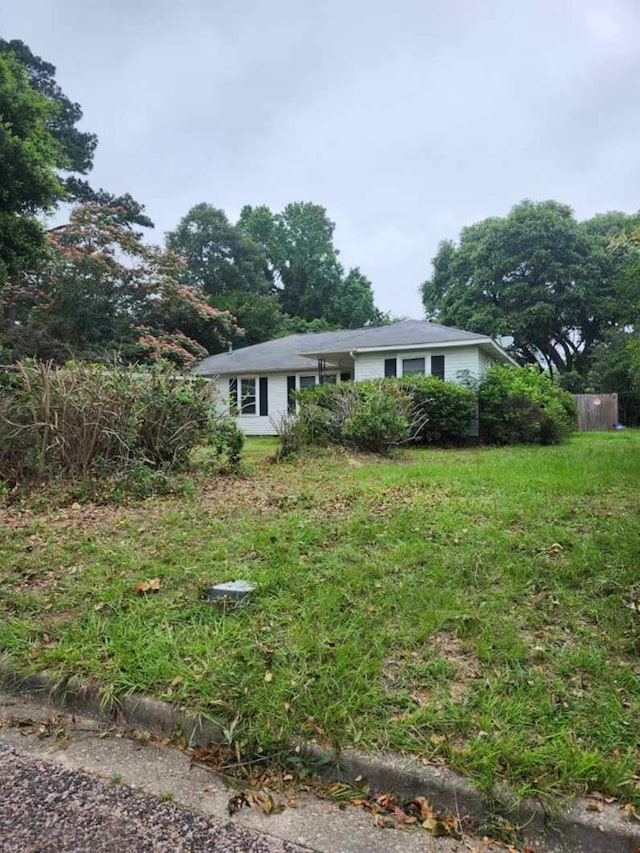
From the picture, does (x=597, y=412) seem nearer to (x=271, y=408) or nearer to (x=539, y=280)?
(x=539, y=280)

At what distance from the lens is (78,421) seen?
6090mm

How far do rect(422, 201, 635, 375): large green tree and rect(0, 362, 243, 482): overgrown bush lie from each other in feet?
75.1

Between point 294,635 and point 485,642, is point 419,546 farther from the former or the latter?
point 294,635

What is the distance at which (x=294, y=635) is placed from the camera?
2523mm

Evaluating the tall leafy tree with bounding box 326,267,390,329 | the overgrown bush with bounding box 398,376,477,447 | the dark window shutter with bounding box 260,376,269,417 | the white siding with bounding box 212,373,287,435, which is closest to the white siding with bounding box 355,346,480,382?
the overgrown bush with bounding box 398,376,477,447

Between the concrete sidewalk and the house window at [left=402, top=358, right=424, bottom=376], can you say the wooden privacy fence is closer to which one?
the house window at [left=402, top=358, right=424, bottom=376]

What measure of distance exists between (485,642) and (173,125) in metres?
14.5

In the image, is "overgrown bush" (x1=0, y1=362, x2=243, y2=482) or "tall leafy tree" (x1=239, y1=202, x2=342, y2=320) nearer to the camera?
"overgrown bush" (x1=0, y1=362, x2=243, y2=482)

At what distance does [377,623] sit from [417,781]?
977 millimetres

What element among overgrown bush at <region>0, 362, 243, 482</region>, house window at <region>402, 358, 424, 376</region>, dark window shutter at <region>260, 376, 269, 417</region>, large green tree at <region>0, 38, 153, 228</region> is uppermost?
large green tree at <region>0, 38, 153, 228</region>

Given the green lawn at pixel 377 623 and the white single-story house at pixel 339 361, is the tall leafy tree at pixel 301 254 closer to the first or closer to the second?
the white single-story house at pixel 339 361

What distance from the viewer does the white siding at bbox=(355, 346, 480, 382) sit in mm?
14070

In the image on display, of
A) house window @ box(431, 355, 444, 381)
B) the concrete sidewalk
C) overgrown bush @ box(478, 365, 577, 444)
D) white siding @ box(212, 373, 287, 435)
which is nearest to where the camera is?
the concrete sidewalk

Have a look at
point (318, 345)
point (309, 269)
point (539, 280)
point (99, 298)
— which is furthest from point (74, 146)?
point (539, 280)
